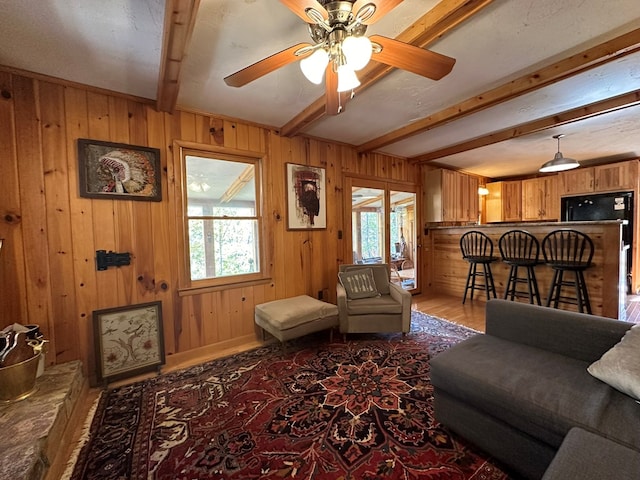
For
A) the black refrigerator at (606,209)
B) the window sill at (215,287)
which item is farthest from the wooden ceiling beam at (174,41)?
the black refrigerator at (606,209)

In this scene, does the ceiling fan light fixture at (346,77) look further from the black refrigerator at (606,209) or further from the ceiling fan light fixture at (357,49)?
the black refrigerator at (606,209)

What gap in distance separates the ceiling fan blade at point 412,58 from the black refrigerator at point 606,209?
485cm

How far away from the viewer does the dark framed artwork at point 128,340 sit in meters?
2.15

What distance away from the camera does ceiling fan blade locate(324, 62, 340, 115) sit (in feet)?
5.32

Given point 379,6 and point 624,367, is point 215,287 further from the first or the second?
point 624,367

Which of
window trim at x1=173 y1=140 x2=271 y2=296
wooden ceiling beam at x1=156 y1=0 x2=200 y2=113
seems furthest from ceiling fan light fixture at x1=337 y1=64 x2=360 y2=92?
window trim at x1=173 y1=140 x2=271 y2=296

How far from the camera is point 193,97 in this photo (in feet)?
7.80

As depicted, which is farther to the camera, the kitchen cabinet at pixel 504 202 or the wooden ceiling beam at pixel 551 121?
the kitchen cabinet at pixel 504 202

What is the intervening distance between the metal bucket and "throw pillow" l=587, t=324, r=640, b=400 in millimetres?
2996

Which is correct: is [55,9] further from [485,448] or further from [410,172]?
[410,172]

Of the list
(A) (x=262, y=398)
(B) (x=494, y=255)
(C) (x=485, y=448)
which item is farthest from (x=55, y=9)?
(B) (x=494, y=255)

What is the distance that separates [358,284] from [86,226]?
2522 mm

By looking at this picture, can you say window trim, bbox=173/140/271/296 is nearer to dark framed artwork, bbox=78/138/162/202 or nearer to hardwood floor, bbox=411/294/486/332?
dark framed artwork, bbox=78/138/162/202

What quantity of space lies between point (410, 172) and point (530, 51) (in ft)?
9.17
